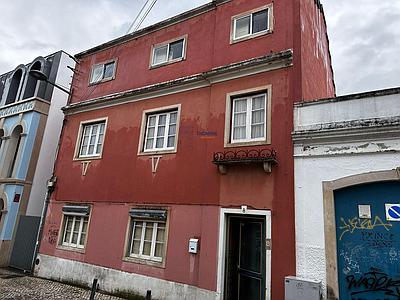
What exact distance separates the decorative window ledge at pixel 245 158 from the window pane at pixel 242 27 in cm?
397

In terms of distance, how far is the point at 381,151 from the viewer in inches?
244

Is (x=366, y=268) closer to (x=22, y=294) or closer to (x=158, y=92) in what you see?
(x=158, y=92)

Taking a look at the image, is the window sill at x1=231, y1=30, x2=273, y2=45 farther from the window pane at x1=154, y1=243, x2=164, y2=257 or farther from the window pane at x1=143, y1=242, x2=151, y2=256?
the window pane at x1=143, y1=242, x2=151, y2=256

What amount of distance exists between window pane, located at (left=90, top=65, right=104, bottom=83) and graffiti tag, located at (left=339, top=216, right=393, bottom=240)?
11156 mm

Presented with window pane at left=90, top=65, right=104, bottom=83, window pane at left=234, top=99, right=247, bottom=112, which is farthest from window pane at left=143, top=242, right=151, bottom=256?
window pane at left=90, top=65, right=104, bottom=83

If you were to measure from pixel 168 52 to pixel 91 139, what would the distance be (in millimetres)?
4818

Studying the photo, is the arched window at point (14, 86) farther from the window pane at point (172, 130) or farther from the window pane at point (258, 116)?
the window pane at point (258, 116)

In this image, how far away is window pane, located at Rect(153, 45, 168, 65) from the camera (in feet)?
36.4

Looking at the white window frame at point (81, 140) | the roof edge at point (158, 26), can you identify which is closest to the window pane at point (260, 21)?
the roof edge at point (158, 26)

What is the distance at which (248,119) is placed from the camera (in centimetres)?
818

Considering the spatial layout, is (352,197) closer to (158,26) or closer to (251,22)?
(251,22)

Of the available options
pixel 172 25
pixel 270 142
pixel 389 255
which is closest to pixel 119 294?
pixel 270 142

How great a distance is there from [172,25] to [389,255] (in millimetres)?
10108

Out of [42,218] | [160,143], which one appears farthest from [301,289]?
[42,218]
